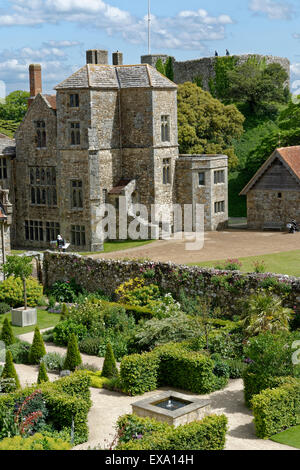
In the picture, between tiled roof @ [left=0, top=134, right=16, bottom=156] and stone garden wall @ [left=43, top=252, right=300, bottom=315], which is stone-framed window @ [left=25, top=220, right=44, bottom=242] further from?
stone garden wall @ [left=43, top=252, right=300, bottom=315]

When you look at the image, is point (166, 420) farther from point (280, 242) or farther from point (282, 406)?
point (280, 242)

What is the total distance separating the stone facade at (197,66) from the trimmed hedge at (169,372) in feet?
193

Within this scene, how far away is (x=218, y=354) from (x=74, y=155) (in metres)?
26.5

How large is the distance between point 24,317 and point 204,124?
1334 inches

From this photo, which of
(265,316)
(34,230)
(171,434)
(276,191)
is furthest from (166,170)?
(171,434)

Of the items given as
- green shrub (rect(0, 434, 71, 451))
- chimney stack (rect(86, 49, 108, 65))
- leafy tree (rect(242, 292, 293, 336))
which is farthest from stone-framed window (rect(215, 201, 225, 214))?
green shrub (rect(0, 434, 71, 451))

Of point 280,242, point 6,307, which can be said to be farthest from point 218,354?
point 280,242

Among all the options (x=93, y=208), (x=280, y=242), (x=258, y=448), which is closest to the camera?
(x=258, y=448)

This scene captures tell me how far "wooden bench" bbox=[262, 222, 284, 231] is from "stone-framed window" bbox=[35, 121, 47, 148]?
15.9 meters

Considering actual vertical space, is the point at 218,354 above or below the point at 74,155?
below

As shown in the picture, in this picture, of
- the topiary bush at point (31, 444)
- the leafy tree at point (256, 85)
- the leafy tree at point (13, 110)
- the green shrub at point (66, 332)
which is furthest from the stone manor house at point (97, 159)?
the leafy tree at point (13, 110)

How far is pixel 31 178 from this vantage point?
49469 mm

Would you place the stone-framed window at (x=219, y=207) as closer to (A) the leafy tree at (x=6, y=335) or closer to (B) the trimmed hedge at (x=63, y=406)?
(A) the leafy tree at (x=6, y=335)

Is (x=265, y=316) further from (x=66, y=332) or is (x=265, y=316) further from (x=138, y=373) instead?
(x=66, y=332)
